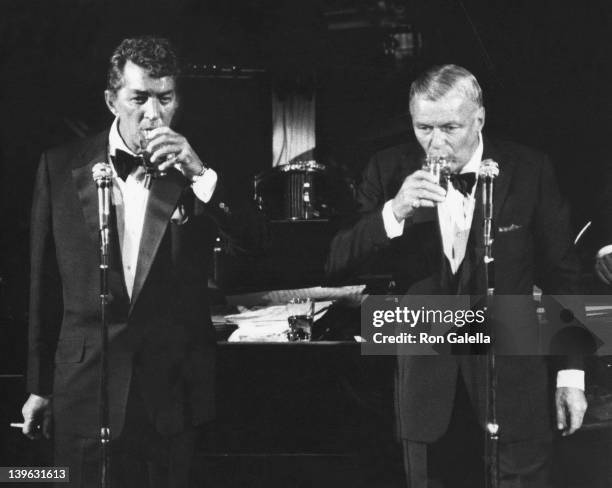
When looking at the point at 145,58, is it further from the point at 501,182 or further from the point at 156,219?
the point at 501,182

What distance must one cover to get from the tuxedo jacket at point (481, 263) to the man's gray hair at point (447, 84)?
9.6 inches

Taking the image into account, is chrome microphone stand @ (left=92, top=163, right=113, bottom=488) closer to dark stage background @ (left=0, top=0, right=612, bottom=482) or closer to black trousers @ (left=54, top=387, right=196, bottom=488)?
black trousers @ (left=54, top=387, right=196, bottom=488)

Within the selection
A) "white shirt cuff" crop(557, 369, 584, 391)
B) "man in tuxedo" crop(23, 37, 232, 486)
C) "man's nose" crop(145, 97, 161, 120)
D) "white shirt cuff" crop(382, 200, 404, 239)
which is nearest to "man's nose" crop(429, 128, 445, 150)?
"white shirt cuff" crop(382, 200, 404, 239)

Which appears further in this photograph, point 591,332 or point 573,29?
point 573,29

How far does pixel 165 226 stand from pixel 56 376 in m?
0.76

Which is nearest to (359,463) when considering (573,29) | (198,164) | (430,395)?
(430,395)

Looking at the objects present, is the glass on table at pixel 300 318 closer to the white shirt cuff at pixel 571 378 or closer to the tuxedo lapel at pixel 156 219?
the tuxedo lapel at pixel 156 219

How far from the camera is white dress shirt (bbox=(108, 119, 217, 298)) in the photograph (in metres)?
3.48

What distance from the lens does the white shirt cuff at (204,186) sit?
11.2ft

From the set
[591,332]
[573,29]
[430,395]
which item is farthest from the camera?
[573,29]

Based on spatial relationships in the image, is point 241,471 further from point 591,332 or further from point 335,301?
point 591,332

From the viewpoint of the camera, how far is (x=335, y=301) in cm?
364

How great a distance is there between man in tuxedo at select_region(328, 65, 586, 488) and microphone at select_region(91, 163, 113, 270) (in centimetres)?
96

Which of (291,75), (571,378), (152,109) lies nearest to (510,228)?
(571,378)
